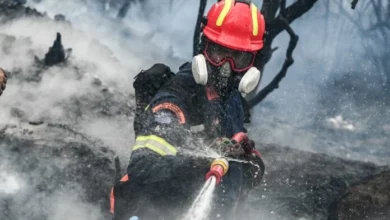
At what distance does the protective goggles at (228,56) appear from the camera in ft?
11.9

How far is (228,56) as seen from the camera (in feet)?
11.9

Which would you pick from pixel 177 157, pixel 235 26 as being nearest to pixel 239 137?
pixel 177 157

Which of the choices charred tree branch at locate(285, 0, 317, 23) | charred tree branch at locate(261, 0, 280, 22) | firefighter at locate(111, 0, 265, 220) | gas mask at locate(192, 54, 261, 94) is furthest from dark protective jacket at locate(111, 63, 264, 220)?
charred tree branch at locate(261, 0, 280, 22)

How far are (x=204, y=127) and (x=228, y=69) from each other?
0.53m

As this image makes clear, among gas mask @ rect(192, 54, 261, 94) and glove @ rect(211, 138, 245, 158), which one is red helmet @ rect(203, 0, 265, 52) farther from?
glove @ rect(211, 138, 245, 158)

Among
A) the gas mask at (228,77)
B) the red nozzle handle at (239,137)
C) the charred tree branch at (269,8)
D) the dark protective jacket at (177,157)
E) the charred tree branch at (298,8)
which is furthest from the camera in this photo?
the charred tree branch at (269,8)

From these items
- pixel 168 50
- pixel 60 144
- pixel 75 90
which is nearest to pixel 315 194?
pixel 60 144

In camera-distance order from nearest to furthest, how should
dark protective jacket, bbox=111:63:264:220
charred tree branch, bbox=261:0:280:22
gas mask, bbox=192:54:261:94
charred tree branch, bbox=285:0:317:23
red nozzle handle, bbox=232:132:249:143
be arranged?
dark protective jacket, bbox=111:63:264:220, red nozzle handle, bbox=232:132:249:143, gas mask, bbox=192:54:261:94, charred tree branch, bbox=285:0:317:23, charred tree branch, bbox=261:0:280:22

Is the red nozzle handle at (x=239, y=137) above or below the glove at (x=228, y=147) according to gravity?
above

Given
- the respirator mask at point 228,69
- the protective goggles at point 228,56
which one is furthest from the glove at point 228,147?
the protective goggles at point 228,56

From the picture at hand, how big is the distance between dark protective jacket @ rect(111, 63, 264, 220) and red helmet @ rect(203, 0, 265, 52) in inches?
16.2

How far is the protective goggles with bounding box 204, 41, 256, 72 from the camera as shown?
3623 mm

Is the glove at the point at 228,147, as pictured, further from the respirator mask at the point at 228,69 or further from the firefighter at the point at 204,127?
the respirator mask at the point at 228,69

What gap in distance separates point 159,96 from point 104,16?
1315cm
